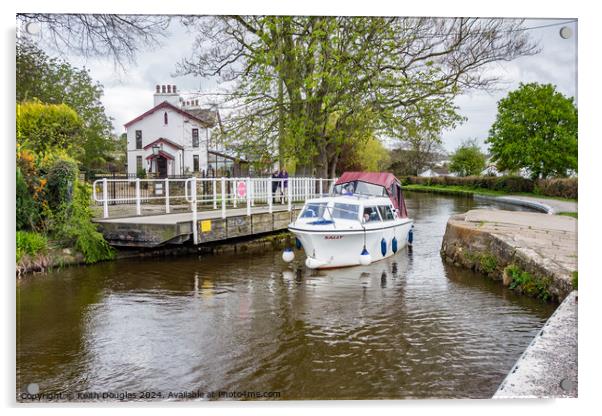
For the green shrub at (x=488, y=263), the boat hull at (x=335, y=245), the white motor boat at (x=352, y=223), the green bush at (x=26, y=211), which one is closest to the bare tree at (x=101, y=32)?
the green bush at (x=26, y=211)

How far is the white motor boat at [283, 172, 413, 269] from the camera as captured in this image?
1030cm

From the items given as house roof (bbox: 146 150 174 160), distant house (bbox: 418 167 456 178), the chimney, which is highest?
the chimney

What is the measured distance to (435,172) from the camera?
1002 cm

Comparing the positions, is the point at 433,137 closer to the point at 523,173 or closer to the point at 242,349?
the point at 523,173

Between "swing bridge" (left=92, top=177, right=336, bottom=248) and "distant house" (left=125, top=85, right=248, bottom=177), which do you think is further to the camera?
"swing bridge" (left=92, top=177, right=336, bottom=248)

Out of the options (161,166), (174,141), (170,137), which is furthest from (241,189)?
(170,137)

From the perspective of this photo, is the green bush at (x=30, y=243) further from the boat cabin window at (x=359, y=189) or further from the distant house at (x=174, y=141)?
the boat cabin window at (x=359, y=189)

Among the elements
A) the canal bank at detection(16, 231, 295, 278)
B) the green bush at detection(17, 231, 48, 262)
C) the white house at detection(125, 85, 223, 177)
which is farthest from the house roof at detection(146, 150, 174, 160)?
the green bush at detection(17, 231, 48, 262)

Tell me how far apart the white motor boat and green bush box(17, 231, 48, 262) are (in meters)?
4.83

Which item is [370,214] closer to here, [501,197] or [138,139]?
[501,197]

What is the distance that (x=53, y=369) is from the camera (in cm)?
510

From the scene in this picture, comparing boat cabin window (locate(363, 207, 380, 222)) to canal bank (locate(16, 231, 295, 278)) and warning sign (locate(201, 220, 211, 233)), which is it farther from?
warning sign (locate(201, 220, 211, 233))

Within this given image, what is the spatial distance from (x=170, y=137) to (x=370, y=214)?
183 inches

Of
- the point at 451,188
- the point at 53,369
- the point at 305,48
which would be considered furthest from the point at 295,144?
the point at 53,369
